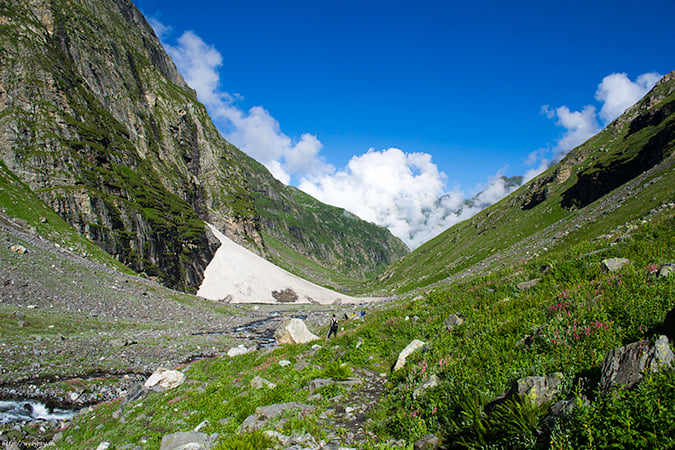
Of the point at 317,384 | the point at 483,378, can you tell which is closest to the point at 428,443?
the point at 483,378

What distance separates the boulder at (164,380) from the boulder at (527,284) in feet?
57.0

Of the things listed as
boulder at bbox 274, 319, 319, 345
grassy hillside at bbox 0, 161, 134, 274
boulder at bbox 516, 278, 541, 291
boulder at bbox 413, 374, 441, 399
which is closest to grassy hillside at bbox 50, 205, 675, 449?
boulder at bbox 413, 374, 441, 399

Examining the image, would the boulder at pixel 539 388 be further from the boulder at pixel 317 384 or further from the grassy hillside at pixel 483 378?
the boulder at pixel 317 384

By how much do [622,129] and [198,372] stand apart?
477ft

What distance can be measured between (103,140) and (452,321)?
3945 inches

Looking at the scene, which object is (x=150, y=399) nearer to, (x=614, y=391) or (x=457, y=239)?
(x=614, y=391)

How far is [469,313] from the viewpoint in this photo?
12008 millimetres

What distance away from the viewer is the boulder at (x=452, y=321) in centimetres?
1149

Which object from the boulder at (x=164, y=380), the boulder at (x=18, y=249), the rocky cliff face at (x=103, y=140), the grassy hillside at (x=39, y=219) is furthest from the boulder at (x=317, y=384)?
the rocky cliff face at (x=103, y=140)

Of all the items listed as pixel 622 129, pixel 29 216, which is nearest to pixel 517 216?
pixel 622 129

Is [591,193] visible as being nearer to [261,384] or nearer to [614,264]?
[614,264]

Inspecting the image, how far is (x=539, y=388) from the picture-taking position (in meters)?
5.11

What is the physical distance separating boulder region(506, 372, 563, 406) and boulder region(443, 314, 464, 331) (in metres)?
6.17

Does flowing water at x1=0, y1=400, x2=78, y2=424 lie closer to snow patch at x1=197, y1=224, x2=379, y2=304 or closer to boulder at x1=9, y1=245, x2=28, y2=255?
boulder at x1=9, y1=245, x2=28, y2=255
